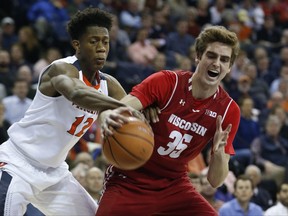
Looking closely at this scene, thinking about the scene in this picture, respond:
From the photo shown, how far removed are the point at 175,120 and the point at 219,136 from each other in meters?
0.36

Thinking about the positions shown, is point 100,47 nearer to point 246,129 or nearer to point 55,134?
point 55,134

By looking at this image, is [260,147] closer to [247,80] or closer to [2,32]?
[247,80]

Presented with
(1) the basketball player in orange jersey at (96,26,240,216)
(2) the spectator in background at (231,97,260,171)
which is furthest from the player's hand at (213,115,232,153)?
(2) the spectator in background at (231,97,260,171)

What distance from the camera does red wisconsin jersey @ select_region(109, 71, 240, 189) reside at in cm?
566

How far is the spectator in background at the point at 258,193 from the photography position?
10375 millimetres

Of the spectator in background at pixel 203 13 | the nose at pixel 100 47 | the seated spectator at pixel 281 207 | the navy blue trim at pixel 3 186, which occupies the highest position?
the nose at pixel 100 47

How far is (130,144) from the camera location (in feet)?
16.2

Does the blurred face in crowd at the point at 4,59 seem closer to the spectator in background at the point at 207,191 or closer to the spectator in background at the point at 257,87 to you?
the spectator in background at the point at 207,191

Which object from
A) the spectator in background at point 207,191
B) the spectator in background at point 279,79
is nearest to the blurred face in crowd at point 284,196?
the spectator in background at point 207,191

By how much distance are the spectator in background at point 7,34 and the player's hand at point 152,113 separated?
316 inches

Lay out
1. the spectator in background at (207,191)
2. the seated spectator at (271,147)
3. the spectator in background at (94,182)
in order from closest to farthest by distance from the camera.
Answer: the spectator in background at (94,182)
the spectator in background at (207,191)
the seated spectator at (271,147)

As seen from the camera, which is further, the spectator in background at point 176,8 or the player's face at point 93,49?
the spectator in background at point 176,8

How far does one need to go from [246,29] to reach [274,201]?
727 centimetres

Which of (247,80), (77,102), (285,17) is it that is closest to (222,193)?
(247,80)
